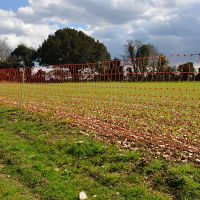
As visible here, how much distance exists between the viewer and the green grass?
15.4 ft

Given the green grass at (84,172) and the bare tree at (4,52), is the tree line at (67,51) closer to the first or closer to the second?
the bare tree at (4,52)

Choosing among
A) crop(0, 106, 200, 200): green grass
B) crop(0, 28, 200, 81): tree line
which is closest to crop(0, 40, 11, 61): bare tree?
crop(0, 28, 200, 81): tree line

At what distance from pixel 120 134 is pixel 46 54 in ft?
189

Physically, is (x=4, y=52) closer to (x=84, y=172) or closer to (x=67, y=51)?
(x=67, y=51)

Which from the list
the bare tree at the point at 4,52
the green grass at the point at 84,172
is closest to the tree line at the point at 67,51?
the bare tree at the point at 4,52

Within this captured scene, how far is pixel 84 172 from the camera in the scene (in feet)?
18.4

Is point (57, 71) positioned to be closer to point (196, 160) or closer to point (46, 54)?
point (196, 160)

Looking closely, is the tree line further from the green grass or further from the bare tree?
the green grass

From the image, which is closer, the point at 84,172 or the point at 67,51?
the point at 84,172

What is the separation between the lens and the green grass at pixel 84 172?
4.70m

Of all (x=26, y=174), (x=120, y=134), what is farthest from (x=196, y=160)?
(x=26, y=174)

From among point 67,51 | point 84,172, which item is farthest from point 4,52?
point 84,172

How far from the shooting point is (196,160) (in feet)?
18.9

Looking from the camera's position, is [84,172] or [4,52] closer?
[84,172]
